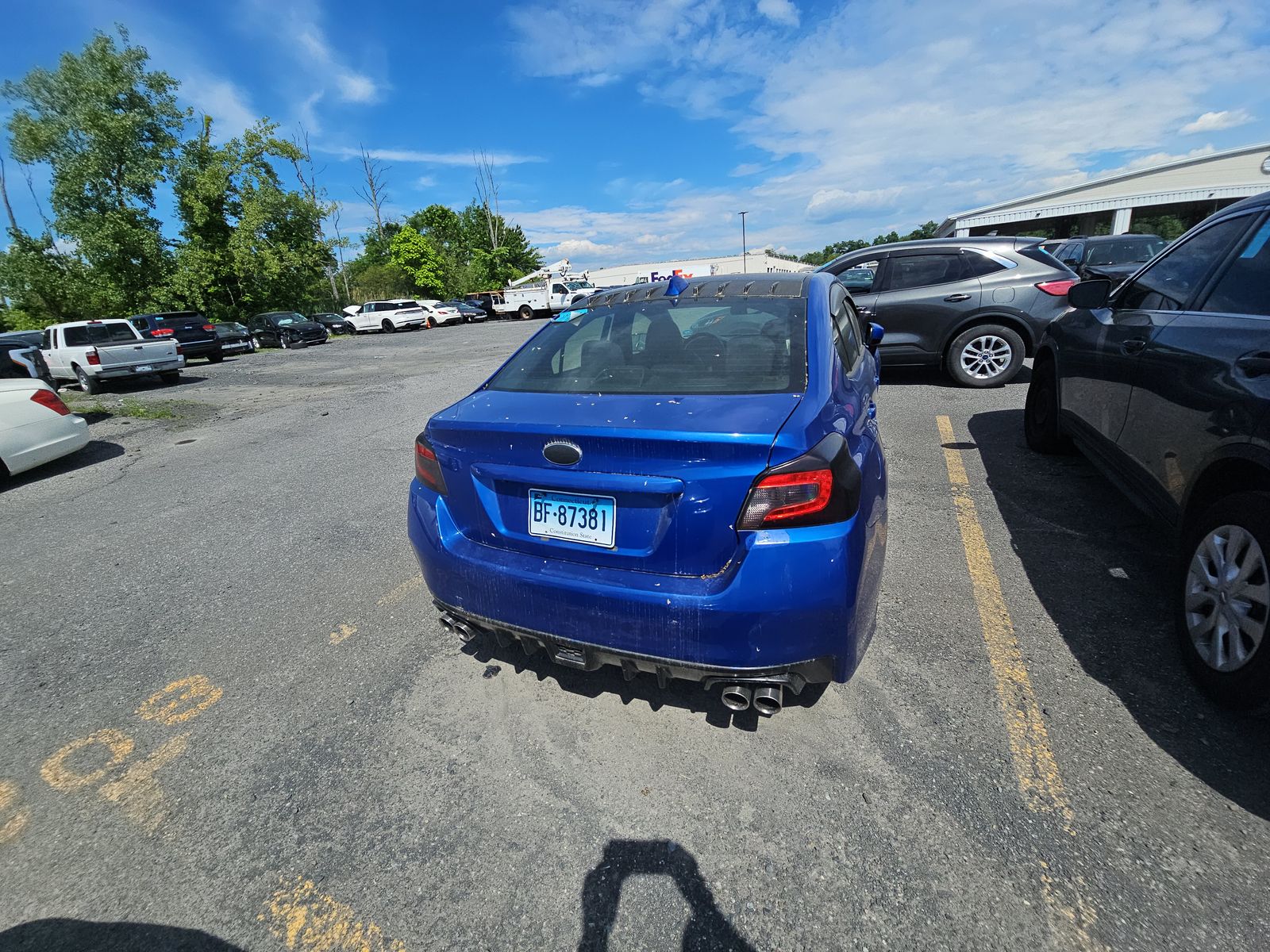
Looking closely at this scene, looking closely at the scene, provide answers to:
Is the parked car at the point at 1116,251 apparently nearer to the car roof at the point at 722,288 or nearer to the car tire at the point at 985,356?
the car tire at the point at 985,356

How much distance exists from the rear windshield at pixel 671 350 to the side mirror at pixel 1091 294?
2087 mm

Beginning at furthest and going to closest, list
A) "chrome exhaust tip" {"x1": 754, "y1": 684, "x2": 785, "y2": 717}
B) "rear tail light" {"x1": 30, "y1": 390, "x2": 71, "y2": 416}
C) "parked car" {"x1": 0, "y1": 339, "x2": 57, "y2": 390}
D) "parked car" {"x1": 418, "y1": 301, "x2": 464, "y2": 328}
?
"parked car" {"x1": 418, "y1": 301, "x2": 464, "y2": 328} < "parked car" {"x1": 0, "y1": 339, "x2": 57, "y2": 390} < "rear tail light" {"x1": 30, "y1": 390, "x2": 71, "y2": 416} < "chrome exhaust tip" {"x1": 754, "y1": 684, "x2": 785, "y2": 717}

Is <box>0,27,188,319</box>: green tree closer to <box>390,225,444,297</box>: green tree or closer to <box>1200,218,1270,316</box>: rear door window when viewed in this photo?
<box>390,225,444,297</box>: green tree

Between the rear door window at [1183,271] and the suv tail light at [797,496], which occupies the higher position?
the rear door window at [1183,271]

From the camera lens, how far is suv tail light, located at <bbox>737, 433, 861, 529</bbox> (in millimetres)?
1759

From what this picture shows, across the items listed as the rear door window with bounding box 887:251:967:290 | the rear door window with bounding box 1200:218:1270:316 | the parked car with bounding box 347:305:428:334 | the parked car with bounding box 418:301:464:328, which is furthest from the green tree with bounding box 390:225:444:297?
the rear door window with bounding box 1200:218:1270:316

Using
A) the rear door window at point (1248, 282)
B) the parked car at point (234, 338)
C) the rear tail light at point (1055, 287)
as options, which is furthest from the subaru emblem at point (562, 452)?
the parked car at point (234, 338)

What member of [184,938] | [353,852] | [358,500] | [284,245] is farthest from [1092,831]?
[284,245]

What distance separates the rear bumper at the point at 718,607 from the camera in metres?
1.76

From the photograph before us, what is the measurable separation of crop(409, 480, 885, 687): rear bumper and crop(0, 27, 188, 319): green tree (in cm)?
3219

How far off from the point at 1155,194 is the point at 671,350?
35312 mm

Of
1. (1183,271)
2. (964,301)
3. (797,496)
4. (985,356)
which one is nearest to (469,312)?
(964,301)

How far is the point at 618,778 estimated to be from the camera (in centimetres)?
208

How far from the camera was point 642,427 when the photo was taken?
6.23ft
